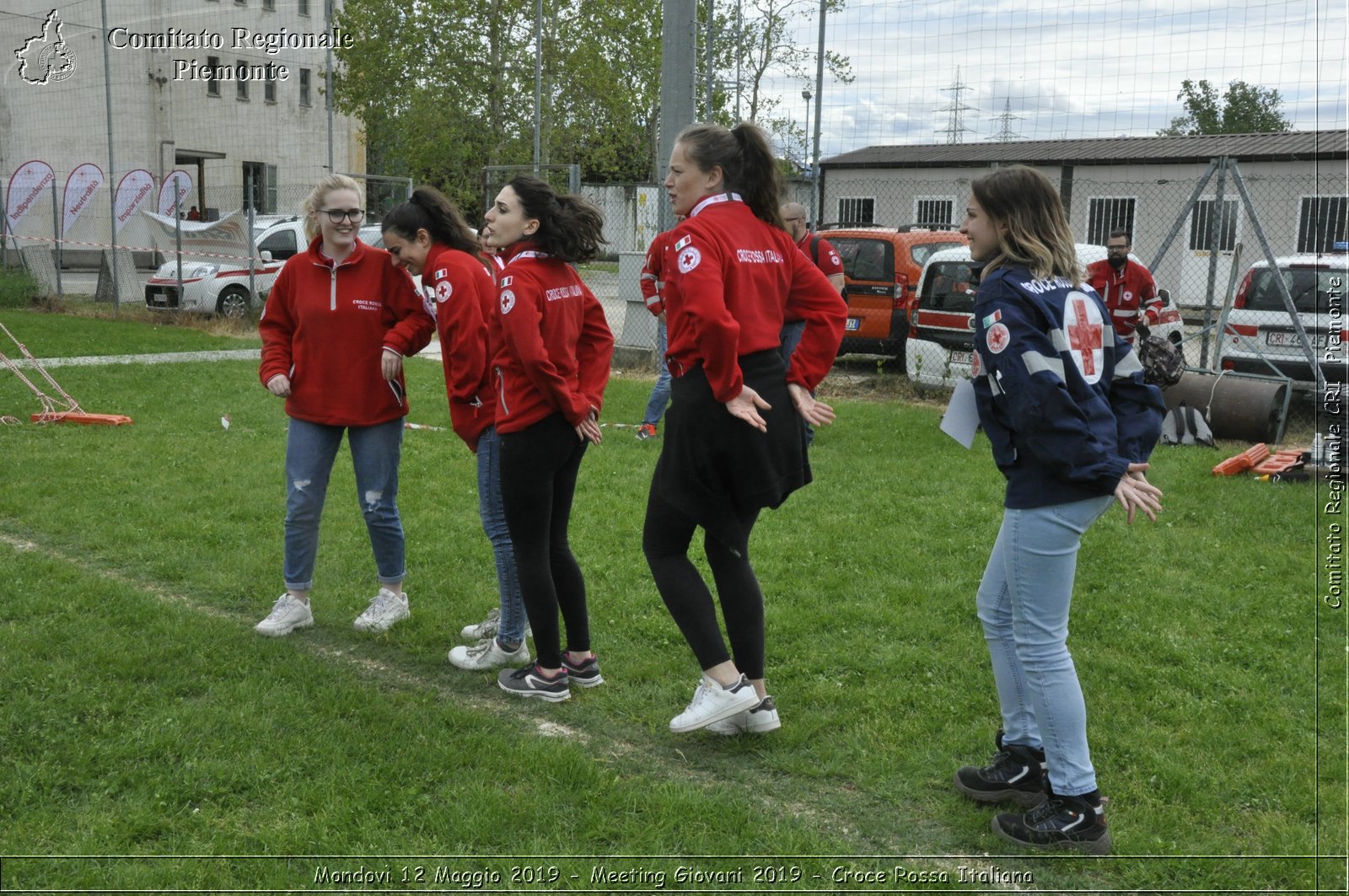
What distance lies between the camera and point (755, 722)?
3938 mm

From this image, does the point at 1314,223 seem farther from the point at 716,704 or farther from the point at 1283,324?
the point at 716,704

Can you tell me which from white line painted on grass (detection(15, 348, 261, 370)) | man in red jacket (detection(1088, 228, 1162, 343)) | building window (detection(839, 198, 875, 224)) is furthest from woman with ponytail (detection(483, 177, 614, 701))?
building window (detection(839, 198, 875, 224))

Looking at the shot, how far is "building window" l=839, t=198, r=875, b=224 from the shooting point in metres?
25.6

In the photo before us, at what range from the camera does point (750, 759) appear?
3867 mm

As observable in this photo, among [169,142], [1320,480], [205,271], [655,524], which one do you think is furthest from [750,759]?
[169,142]

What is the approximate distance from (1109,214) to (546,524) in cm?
2414

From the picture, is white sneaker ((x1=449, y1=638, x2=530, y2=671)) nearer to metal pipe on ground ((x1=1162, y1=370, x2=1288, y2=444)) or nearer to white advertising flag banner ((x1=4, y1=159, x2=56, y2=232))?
metal pipe on ground ((x1=1162, y1=370, x2=1288, y2=444))

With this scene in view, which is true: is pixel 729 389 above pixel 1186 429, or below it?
above

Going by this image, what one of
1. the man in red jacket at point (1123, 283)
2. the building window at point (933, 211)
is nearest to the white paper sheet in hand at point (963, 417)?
the man in red jacket at point (1123, 283)

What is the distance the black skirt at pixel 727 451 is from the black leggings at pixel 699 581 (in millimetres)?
93

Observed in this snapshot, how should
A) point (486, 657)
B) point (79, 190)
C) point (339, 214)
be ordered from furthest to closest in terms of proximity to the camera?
point (79, 190), point (339, 214), point (486, 657)

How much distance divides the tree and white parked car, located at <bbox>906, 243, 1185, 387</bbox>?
188 cm

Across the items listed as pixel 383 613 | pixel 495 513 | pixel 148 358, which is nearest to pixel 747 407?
pixel 495 513

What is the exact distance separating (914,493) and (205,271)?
15624mm
